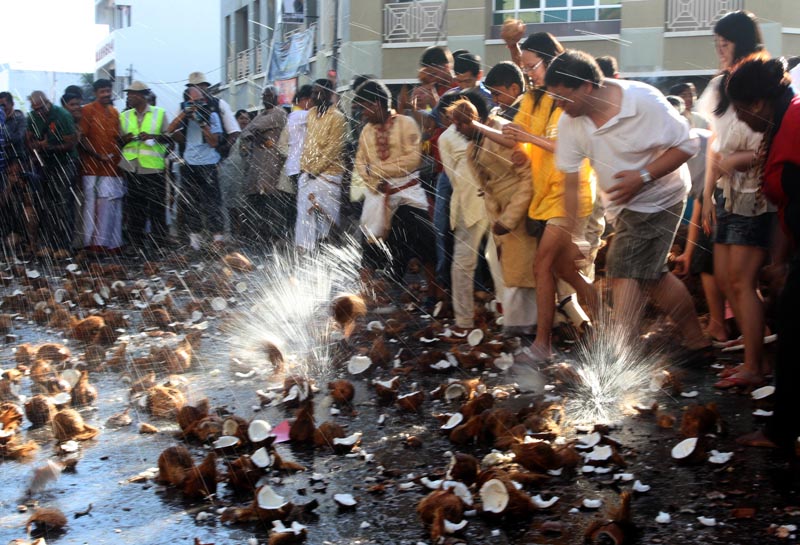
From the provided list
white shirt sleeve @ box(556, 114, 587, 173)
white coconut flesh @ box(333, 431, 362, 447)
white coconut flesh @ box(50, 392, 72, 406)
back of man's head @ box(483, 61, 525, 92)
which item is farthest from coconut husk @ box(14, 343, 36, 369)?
white shirt sleeve @ box(556, 114, 587, 173)

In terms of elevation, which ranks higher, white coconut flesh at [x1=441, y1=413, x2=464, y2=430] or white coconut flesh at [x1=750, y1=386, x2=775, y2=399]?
white coconut flesh at [x1=750, y1=386, x2=775, y2=399]

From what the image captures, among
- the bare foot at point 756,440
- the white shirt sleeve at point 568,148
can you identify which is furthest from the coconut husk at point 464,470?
the white shirt sleeve at point 568,148

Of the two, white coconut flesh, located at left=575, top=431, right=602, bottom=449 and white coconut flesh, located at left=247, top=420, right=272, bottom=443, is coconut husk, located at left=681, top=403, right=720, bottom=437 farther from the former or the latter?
white coconut flesh, located at left=247, top=420, right=272, bottom=443

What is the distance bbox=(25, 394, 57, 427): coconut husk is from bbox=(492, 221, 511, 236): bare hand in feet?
9.38

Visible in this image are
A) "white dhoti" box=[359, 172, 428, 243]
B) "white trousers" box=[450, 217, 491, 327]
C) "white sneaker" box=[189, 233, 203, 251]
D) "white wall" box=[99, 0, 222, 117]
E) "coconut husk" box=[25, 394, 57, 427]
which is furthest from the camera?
"white wall" box=[99, 0, 222, 117]

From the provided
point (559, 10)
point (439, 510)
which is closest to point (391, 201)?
point (439, 510)

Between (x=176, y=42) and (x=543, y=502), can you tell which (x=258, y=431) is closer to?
Answer: (x=543, y=502)

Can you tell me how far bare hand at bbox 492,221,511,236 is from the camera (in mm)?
6457

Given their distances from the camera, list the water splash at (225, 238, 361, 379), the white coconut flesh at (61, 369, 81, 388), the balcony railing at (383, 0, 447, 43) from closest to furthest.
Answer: the white coconut flesh at (61, 369, 81, 388)
the water splash at (225, 238, 361, 379)
the balcony railing at (383, 0, 447, 43)

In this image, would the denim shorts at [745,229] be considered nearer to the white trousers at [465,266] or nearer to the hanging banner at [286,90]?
the white trousers at [465,266]

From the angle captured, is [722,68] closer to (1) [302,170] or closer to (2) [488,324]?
(2) [488,324]

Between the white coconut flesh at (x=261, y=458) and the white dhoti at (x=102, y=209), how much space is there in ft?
29.3

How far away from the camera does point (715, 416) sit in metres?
4.46

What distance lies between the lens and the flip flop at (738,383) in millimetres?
5176
